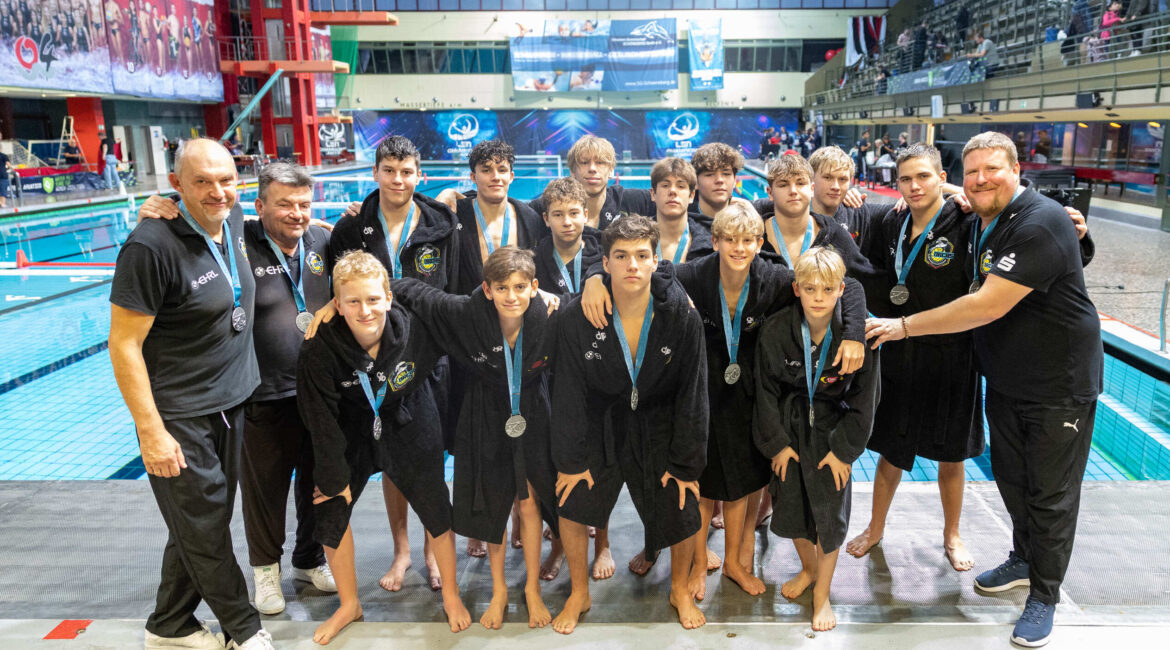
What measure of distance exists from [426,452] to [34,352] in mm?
6019

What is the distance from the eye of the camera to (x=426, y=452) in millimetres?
2637

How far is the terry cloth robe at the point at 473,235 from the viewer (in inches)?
125

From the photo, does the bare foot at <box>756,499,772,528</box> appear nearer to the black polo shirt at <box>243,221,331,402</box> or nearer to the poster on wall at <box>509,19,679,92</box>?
the black polo shirt at <box>243,221,331,402</box>

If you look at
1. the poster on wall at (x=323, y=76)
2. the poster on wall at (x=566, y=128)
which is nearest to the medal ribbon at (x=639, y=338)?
the poster on wall at (x=323, y=76)

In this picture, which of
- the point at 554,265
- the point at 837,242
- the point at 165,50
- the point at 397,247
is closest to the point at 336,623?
the point at 397,247

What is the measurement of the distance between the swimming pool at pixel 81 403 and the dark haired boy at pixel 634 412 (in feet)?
7.54

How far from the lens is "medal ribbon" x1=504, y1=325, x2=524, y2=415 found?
257 cm

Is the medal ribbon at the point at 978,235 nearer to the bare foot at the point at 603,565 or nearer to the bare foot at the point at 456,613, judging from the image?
the bare foot at the point at 603,565

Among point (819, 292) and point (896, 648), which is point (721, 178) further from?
point (896, 648)

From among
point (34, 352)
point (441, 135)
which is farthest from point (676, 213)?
point (441, 135)

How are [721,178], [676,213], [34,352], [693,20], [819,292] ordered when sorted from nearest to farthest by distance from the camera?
[819,292] < [676,213] < [721,178] < [34,352] < [693,20]

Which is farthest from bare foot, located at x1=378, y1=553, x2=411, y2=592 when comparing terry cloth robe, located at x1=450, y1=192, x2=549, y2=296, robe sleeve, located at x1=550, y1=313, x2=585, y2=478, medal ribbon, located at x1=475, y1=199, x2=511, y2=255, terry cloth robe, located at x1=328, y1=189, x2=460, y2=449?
medal ribbon, located at x1=475, y1=199, x2=511, y2=255

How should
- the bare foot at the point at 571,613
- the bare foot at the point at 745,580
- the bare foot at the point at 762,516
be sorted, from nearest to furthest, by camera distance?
the bare foot at the point at 571,613 < the bare foot at the point at 745,580 < the bare foot at the point at 762,516

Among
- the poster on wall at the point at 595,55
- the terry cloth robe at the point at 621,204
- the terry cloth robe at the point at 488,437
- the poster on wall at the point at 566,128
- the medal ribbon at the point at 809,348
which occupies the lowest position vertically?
the terry cloth robe at the point at 488,437
